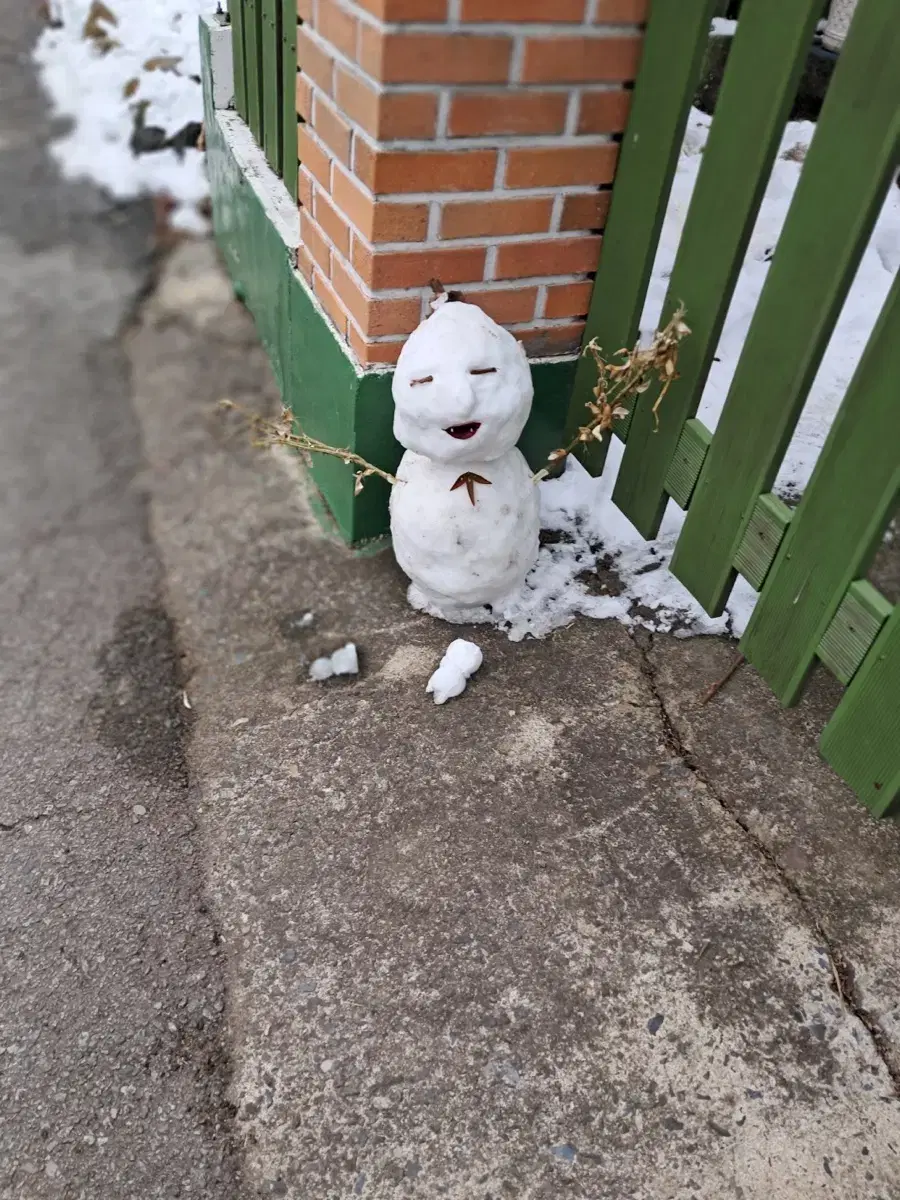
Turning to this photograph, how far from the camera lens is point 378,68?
1780 millimetres

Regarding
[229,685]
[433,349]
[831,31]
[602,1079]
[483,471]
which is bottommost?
[229,685]

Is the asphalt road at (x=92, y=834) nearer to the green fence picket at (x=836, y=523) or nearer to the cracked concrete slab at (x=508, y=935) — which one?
the cracked concrete slab at (x=508, y=935)

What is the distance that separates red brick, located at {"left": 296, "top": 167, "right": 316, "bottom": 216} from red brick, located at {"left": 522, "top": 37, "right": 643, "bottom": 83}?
65cm

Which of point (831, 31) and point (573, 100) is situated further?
point (831, 31)

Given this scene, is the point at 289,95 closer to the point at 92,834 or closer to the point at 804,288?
the point at 804,288

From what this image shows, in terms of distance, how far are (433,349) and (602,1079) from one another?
1317mm

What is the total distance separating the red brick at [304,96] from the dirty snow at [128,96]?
7.10 feet

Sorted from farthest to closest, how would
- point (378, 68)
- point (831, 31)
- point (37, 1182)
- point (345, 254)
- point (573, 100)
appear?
point (831, 31)
point (345, 254)
point (573, 100)
point (378, 68)
point (37, 1182)

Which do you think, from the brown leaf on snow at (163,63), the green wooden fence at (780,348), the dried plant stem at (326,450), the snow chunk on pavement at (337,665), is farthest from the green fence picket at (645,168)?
the brown leaf on snow at (163,63)

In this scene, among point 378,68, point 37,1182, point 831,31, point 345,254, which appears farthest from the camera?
point 831,31

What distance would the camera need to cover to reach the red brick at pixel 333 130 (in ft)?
6.61

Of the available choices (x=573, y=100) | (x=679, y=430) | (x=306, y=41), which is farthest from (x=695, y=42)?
(x=306, y=41)

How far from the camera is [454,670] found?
2072 mm

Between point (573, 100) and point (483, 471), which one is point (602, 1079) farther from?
point (573, 100)
